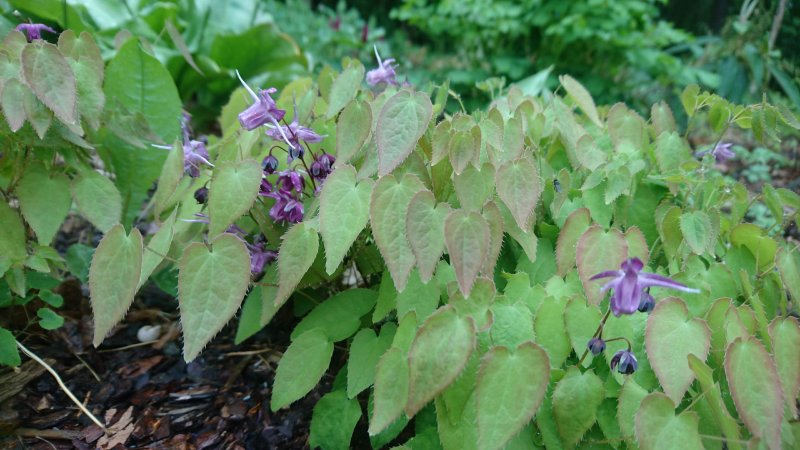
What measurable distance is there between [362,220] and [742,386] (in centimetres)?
55

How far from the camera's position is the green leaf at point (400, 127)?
946 mm

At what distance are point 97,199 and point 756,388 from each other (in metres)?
1.16

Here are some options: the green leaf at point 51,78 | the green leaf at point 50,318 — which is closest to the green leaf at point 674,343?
the green leaf at point 51,78

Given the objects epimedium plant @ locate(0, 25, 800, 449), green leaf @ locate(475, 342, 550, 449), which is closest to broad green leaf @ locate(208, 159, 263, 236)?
epimedium plant @ locate(0, 25, 800, 449)

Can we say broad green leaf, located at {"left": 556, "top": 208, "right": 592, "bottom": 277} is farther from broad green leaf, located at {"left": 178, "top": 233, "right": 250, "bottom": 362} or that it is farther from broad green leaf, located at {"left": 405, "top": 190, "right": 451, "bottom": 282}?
broad green leaf, located at {"left": 178, "top": 233, "right": 250, "bottom": 362}

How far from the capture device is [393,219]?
91 cm

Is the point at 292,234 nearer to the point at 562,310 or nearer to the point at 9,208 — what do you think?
the point at 562,310

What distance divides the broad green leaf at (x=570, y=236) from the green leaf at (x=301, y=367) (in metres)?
0.41

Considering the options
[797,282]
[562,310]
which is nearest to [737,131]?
[797,282]

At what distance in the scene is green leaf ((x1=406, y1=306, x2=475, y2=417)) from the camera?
79 centimetres

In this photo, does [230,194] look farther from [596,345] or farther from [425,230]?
[596,345]

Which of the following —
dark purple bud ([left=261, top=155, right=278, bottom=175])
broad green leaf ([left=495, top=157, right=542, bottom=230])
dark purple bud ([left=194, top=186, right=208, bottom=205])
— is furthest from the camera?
dark purple bud ([left=194, top=186, right=208, bottom=205])

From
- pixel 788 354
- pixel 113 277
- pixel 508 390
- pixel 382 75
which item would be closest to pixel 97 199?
pixel 113 277

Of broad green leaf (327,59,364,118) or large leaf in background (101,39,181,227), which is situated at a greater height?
broad green leaf (327,59,364,118)
